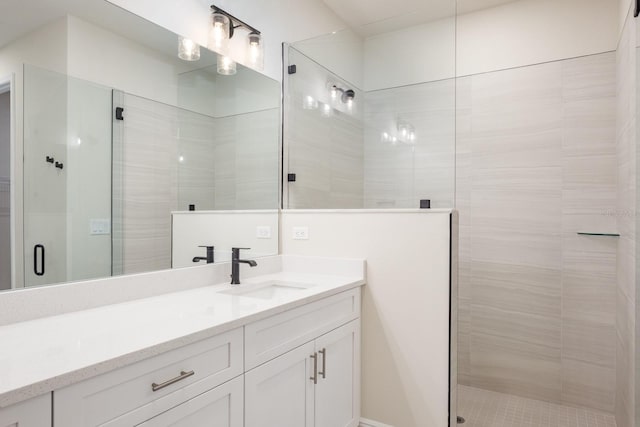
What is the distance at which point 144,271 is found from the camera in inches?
62.9

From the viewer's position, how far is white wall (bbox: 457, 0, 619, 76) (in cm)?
246

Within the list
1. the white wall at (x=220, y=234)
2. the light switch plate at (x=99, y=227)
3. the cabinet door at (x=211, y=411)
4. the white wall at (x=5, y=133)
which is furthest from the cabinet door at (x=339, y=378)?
the white wall at (x=5, y=133)

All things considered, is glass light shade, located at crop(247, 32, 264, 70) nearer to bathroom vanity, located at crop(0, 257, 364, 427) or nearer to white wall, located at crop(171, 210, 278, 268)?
white wall, located at crop(171, 210, 278, 268)

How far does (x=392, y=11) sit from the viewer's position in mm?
2959

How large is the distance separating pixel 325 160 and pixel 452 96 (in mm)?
877

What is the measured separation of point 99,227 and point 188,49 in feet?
3.10

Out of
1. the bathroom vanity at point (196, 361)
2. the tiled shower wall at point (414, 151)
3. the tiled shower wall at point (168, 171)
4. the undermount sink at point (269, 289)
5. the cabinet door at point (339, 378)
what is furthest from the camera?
the tiled shower wall at point (414, 151)

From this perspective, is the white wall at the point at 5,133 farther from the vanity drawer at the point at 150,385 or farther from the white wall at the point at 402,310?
the white wall at the point at 402,310

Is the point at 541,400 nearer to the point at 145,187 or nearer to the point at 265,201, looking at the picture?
the point at 265,201

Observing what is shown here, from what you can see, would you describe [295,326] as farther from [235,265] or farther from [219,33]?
[219,33]

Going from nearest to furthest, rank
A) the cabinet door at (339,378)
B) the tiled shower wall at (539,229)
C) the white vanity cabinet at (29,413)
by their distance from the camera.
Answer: the white vanity cabinet at (29,413) < the cabinet door at (339,378) < the tiled shower wall at (539,229)

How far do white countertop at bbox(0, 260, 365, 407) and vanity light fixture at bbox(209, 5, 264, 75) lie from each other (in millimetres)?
1202

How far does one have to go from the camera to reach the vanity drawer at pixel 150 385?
2.80ft

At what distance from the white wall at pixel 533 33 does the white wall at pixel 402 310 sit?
1542mm
